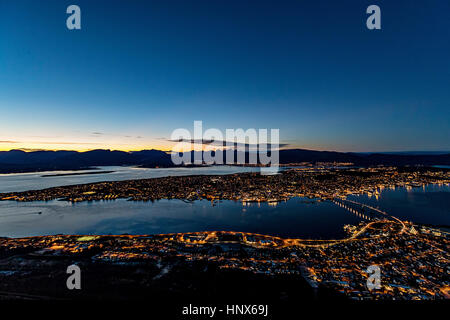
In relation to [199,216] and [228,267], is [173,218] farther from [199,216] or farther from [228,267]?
[228,267]

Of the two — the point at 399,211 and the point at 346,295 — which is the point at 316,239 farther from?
the point at 399,211

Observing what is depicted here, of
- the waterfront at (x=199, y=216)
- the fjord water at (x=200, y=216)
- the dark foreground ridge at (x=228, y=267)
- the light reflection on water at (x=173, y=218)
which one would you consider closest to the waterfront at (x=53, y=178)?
the fjord water at (x=200, y=216)

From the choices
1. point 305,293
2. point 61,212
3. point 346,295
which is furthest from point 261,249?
point 61,212

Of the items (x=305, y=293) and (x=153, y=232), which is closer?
(x=305, y=293)

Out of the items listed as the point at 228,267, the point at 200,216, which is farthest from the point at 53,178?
the point at 228,267

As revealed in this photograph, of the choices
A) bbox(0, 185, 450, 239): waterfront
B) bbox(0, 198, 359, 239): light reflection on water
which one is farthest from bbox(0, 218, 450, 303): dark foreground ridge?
bbox(0, 185, 450, 239): waterfront
